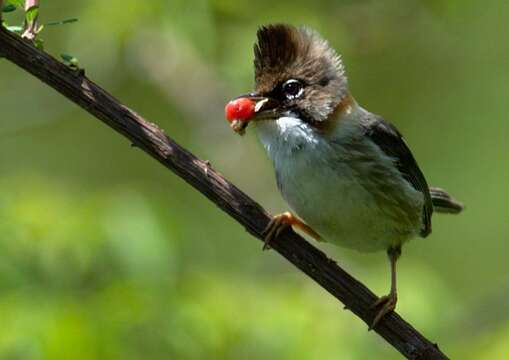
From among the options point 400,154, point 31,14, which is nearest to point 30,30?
point 31,14

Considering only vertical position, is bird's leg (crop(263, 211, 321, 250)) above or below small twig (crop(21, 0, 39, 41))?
above

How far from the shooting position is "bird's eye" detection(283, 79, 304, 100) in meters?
4.33

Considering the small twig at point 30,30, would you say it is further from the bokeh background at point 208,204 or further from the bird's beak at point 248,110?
the bokeh background at point 208,204

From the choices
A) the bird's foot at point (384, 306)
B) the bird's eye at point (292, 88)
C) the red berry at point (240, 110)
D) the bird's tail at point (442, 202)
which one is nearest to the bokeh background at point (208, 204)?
the bird's tail at point (442, 202)

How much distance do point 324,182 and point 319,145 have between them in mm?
175

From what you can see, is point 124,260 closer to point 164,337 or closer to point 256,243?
point 164,337

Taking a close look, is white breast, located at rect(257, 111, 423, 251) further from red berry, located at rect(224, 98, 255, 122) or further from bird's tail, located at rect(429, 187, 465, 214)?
bird's tail, located at rect(429, 187, 465, 214)

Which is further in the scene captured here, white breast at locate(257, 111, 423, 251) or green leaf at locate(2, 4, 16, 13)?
white breast at locate(257, 111, 423, 251)

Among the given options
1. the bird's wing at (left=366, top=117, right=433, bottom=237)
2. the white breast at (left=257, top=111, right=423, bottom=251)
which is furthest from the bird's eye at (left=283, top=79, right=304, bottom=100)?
the bird's wing at (left=366, top=117, right=433, bottom=237)

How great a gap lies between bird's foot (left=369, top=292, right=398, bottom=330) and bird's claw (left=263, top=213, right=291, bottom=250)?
51cm

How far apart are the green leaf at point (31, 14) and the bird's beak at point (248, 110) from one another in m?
1.18

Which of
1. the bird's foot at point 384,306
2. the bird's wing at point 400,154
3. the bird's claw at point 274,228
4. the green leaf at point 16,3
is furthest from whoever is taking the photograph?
the bird's wing at point 400,154

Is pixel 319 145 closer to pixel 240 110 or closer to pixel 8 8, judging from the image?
pixel 240 110

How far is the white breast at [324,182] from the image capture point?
428 cm
